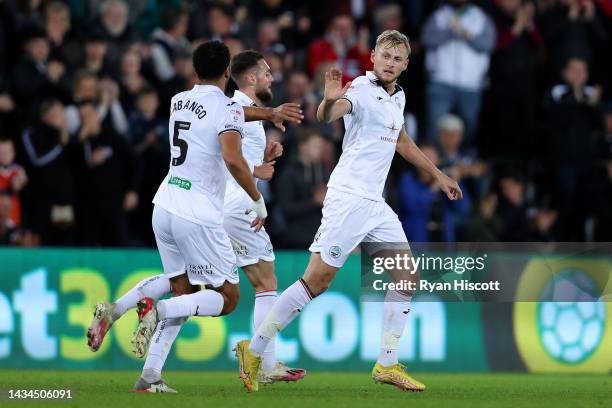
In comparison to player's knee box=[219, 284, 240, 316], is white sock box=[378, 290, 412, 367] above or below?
below

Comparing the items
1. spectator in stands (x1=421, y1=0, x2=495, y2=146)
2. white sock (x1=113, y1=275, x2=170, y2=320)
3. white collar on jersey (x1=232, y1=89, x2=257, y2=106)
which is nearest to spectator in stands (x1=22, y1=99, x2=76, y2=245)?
white collar on jersey (x1=232, y1=89, x2=257, y2=106)

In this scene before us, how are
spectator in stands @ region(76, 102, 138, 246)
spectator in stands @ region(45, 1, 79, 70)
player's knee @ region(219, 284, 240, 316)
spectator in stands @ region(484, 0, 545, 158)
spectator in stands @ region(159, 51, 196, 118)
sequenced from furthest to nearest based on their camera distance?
1. spectator in stands @ region(484, 0, 545, 158)
2. spectator in stands @ region(159, 51, 196, 118)
3. spectator in stands @ region(45, 1, 79, 70)
4. spectator in stands @ region(76, 102, 138, 246)
5. player's knee @ region(219, 284, 240, 316)

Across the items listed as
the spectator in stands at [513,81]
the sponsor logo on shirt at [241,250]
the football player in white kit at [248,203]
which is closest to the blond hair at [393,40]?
the football player in white kit at [248,203]

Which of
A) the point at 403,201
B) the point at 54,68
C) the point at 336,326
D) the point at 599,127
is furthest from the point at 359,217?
the point at 599,127

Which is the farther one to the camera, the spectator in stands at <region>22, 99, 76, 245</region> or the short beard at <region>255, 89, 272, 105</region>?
the spectator in stands at <region>22, 99, 76, 245</region>

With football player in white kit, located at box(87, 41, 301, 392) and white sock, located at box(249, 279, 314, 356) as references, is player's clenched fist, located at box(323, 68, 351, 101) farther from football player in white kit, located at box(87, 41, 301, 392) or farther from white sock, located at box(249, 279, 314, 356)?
white sock, located at box(249, 279, 314, 356)

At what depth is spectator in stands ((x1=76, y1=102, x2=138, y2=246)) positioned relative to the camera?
17.5m

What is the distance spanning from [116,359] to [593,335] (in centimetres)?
530

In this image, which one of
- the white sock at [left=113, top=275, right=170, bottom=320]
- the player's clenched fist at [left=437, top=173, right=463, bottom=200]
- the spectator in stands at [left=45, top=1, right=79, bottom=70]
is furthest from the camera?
the spectator in stands at [left=45, top=1, right=79, bottom=70]

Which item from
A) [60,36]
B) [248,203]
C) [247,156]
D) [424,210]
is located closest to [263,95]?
[247,156]

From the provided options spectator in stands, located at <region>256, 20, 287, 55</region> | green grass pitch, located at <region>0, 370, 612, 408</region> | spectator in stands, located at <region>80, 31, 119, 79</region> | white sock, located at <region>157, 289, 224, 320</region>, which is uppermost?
spectator in stands, located at <region>256, 20, 287, 55</region>

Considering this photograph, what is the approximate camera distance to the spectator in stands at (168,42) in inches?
752

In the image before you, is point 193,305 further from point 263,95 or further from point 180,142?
point 263,95

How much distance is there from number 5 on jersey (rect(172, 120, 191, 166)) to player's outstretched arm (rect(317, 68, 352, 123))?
107cm
